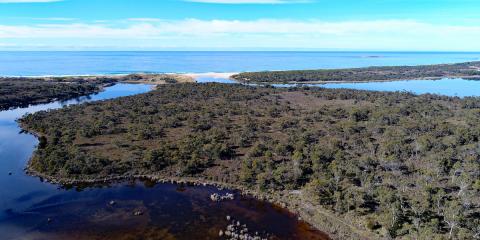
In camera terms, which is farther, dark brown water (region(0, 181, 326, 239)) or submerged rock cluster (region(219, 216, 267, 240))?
dark brown water (region(0, 181, 326, 239))

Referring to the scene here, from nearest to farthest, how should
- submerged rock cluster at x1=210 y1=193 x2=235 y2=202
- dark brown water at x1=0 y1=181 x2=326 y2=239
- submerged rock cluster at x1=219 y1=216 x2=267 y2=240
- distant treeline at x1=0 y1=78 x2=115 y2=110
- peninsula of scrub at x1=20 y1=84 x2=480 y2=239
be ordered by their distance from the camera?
submerged rock cluster at x1=219 y1=216 x2=267 y2=240 < dark brown water at x1=0 y1=181 x2=326 y2=239 < peninsula of scrub at x1=20 y1=84 x2=480 y2=239 < submerged rock cluster at x1=210 y1=193 x2=235 y2=202 < distant treeline at x1=0 y1=78 x2=115 y2=110

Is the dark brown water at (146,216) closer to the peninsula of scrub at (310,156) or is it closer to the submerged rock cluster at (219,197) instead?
the submerged rock cluster at (219,197)

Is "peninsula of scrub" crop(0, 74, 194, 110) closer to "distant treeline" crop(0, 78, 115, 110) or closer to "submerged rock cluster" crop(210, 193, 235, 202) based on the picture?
"distant treeline" crop(0, 78, 115, 110)

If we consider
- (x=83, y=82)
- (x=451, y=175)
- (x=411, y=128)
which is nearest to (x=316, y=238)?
(x=451, y=175)

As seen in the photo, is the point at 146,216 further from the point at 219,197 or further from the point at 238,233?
the point at 238,233

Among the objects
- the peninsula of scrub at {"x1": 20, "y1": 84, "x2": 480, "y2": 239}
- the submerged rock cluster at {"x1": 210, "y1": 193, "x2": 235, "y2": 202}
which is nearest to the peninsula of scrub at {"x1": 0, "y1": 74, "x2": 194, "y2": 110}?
the peninsula of scrub at {"x1": 20, "y1": 84, "x2": 480, "y2": 239}

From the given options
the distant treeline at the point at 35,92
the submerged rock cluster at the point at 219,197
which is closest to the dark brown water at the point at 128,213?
the submerged rock cluster at the point at 219,197
